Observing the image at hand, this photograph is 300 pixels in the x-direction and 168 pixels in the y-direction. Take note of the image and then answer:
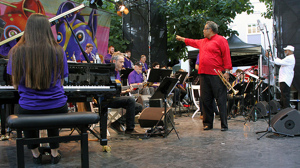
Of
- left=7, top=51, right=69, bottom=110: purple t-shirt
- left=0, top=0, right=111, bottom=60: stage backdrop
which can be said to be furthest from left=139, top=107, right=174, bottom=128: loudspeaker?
left=0, top=0, right=111, bottom=60: stage backdrop

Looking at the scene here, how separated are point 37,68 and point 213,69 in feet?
12.7

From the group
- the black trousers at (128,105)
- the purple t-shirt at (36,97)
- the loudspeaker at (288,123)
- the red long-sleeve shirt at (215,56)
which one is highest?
the red long-sleeve shirt at (215,56)

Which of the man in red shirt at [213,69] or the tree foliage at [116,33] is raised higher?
the tree foliage at [116,33]

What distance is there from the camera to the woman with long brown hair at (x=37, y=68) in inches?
112

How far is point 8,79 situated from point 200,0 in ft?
36.2

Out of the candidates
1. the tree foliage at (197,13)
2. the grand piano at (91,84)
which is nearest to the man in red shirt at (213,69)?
the grand piano at (91,84)

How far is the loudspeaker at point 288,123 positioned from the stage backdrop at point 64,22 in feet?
19.4

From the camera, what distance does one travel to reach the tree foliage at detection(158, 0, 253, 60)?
508 inches

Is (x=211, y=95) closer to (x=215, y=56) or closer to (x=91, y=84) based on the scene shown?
(x=215, y=56)

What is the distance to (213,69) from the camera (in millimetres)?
Result: 5844

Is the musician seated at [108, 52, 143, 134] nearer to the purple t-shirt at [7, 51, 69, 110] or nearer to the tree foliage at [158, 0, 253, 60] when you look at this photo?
the purple t-shirt at [7, 51, 69, 110]

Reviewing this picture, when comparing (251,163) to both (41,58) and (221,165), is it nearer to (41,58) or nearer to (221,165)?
(221,165)

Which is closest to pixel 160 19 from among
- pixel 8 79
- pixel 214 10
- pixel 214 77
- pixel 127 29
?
pixel 127 29

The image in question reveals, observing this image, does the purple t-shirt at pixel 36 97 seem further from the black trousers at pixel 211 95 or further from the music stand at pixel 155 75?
the music stand at pixel 155 75
